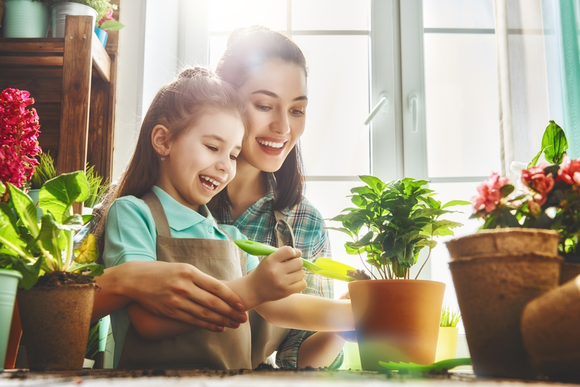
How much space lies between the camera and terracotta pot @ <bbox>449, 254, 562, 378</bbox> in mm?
456

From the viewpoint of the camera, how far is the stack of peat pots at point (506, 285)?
1.50 feet

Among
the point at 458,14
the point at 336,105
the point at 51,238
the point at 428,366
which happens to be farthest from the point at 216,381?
the point at 458,14

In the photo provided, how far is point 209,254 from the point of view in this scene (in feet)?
2.91

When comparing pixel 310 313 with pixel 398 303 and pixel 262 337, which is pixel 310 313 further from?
pixel 398 303

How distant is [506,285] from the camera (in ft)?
1.51

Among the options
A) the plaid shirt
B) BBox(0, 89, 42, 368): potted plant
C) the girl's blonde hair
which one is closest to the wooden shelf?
the girl's blonde hair

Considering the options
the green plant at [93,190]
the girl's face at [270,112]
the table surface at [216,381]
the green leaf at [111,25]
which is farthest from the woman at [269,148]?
the table surface at [216,381]

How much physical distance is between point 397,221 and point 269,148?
0.56 meters

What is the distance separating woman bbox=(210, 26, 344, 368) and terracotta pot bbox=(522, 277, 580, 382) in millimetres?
797

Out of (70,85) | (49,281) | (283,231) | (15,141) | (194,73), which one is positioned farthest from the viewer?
(70,85)

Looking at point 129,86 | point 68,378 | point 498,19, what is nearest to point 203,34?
point 129,86

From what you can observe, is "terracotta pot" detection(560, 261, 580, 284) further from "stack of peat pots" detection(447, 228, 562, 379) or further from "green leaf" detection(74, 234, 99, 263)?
"green leaf" detection(74, 234, 99, 263)

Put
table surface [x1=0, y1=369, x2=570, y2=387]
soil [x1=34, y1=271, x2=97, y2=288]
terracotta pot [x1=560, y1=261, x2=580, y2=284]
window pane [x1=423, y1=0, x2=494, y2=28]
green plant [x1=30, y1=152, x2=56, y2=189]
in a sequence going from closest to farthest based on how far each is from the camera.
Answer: table surface [x1=0, y1=369, x2=570, y2=387] < terracotta pot [x1=560, y1=261, x2=580, y2=284] < soil [x1=34, y1=271, x2=97, y2=288] < green plant [x1=30, y1=152, x2=56, y2=189] < window pane [x1=423, y1=0, x2=494, y2=28]

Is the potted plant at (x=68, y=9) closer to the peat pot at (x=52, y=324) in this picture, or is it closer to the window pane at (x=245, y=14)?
the window pane at (x=245, y=14)
